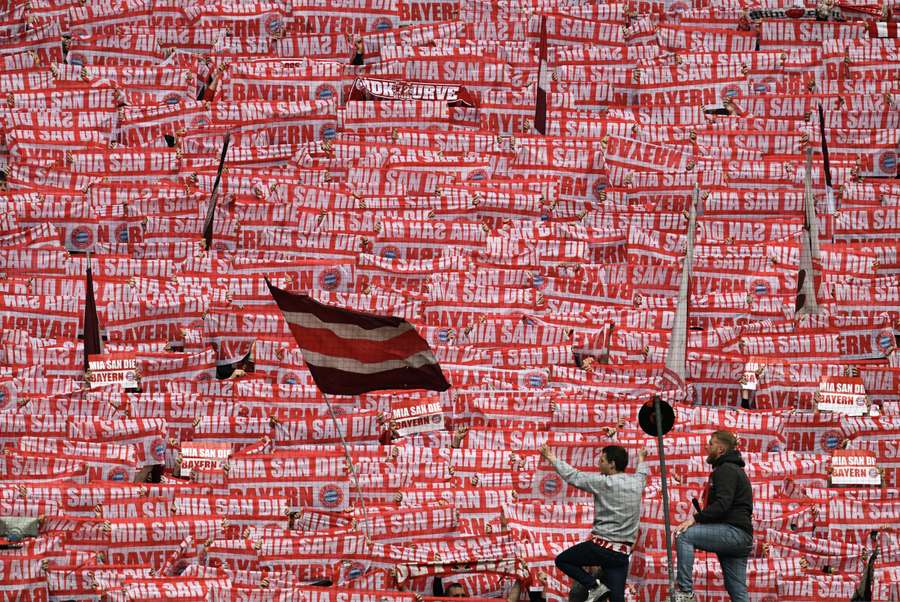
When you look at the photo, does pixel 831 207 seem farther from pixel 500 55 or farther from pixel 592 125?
pixel 500 55

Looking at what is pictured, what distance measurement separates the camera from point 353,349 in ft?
60.4

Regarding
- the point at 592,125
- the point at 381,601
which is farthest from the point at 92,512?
the point at 592,125

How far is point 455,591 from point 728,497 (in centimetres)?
259

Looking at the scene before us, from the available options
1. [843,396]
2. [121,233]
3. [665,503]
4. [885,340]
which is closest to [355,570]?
[665,503]

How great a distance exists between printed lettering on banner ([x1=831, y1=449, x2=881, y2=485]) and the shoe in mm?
4833

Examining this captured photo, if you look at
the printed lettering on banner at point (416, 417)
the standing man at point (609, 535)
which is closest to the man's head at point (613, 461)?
the standing man at point (609, 535)

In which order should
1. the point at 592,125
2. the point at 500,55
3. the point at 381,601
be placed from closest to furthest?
the point at 381,601
the point at 592,125
the point at 500,55

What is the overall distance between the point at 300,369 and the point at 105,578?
6.11m

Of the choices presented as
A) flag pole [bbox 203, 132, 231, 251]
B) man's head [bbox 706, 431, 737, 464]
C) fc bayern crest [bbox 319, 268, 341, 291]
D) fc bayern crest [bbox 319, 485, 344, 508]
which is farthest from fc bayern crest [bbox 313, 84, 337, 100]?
man's head [bbox 706, 431, 737, 464]

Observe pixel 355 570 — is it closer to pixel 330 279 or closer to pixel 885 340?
pixel 330 279

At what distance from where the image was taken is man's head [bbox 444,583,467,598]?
679 inches

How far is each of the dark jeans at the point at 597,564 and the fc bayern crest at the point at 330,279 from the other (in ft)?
30.8

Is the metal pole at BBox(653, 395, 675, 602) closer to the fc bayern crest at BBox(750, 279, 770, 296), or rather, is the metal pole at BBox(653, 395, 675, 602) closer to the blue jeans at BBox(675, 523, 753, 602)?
the blue jeans at BBox(675, 523, 753, 602)

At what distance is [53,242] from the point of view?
26.1 m
